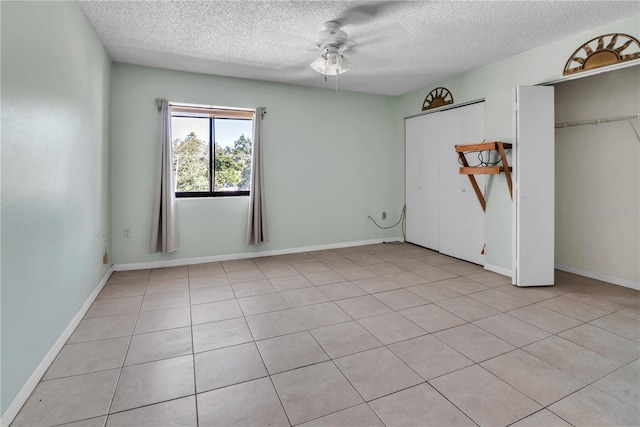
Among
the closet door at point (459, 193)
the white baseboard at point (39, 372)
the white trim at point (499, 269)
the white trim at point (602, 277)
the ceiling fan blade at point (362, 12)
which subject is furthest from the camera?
the closet door at point (459, 193)

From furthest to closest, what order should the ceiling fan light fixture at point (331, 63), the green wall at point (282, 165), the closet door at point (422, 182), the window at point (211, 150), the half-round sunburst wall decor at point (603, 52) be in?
the closet door at point (422, 182) → the window at point (211, 150) → the green wall at point (282, 165) → the ceiling fan light fixture at point (331, 63) → the half-round sunburst wall decor at point (603, 52)

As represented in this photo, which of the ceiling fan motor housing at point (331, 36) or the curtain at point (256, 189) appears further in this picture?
the curtain at point (256, 189)

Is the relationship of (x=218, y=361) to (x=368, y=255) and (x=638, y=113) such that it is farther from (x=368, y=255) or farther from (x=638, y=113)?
(x=638, y=113)

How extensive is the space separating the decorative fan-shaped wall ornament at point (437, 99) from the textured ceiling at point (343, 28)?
16.5 inches

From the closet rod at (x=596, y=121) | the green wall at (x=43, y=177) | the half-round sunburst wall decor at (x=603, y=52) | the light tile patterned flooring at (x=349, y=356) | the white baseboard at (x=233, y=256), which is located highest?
the half-round sunburst wall decor at (x=603, y=52)

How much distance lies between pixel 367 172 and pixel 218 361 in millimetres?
3943

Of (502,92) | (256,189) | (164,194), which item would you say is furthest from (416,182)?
(164,194)

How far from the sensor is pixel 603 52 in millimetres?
2844

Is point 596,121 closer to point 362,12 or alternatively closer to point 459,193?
point 459,193

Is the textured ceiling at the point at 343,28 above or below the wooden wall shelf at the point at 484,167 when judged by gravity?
above

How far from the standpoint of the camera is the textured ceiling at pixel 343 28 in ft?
8.30

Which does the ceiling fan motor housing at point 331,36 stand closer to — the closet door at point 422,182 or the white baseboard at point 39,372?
the closet door at point 422,182

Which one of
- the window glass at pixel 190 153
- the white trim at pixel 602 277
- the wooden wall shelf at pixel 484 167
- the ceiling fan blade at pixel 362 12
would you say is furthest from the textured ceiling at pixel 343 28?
the white trim at pixel 602 277

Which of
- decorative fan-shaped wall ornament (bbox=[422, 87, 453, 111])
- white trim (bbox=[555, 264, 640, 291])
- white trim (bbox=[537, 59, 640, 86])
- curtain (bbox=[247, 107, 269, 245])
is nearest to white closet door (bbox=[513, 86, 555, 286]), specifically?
white trim (bbox=[537, 59, 640, 86])
